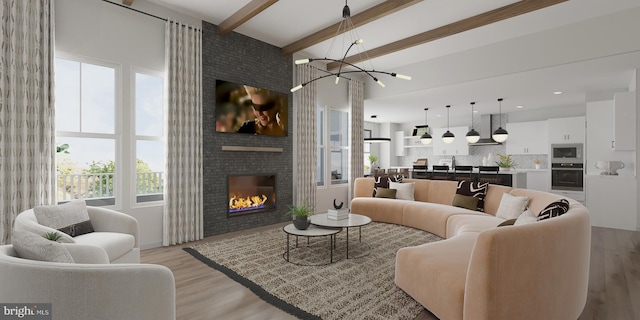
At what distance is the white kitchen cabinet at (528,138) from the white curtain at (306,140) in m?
6.20

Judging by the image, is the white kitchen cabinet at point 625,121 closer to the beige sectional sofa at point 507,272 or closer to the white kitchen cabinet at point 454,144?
the beige sectional sofa at point 507,272

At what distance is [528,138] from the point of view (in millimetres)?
8383

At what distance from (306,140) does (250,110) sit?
4.46 feet

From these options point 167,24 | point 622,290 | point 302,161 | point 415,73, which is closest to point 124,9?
point 167,24

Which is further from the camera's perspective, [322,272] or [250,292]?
[322,272]

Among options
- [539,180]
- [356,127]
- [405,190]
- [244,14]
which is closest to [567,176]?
[539,180]

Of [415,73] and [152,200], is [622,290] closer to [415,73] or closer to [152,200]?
[415,73]

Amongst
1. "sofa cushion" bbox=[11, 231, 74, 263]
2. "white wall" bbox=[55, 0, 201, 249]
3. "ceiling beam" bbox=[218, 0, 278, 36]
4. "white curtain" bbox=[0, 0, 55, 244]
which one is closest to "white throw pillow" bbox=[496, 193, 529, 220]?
"ceiling beam" bbox=[218, 0, 278, 36]

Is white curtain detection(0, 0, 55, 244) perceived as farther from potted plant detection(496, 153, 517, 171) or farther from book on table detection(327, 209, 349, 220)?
potted plant detection(496, 153, 517, 171)

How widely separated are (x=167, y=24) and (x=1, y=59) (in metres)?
1.77

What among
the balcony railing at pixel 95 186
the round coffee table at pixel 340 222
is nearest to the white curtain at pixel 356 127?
the round coffee table at pixel 340 222

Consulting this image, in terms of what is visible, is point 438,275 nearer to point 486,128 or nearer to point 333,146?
point 333,146

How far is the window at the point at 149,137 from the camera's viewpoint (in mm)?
4043

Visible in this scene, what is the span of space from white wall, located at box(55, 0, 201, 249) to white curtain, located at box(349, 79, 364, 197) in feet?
12.4
